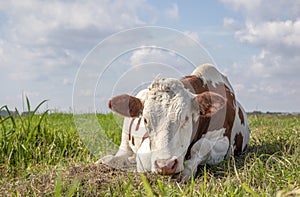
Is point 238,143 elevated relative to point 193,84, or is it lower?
lower

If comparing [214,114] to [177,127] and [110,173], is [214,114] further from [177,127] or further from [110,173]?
[110,173]

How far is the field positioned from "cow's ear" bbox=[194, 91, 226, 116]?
1.70ft

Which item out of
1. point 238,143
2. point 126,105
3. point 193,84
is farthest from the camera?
point 238,143

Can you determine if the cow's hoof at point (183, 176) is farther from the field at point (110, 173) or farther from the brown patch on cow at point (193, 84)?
the brown patch on cow at point (193, 84)

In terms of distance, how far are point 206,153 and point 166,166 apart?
0.82 meters

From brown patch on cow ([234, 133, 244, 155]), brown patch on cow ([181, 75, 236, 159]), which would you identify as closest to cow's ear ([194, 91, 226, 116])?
brown patch on cow ([181, 75, 236, 159])

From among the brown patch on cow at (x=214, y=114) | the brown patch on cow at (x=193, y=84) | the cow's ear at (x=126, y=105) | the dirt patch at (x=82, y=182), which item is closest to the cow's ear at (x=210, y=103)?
the brown patch on cow at (x=214, y=114)

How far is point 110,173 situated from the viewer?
4305 millimetres

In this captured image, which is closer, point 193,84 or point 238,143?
point 193,84

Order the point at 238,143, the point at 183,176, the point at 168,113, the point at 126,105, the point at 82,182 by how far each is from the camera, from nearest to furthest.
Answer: the point at 82,182, the point at 183,176, the point at 168,113, the point at 126,105, the point at 238,143

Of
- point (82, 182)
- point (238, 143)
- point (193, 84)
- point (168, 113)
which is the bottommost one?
point (82, 182)

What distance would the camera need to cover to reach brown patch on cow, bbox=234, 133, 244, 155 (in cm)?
536

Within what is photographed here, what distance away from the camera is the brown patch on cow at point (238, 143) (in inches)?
211

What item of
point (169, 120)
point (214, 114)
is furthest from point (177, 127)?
point (214, 114)
